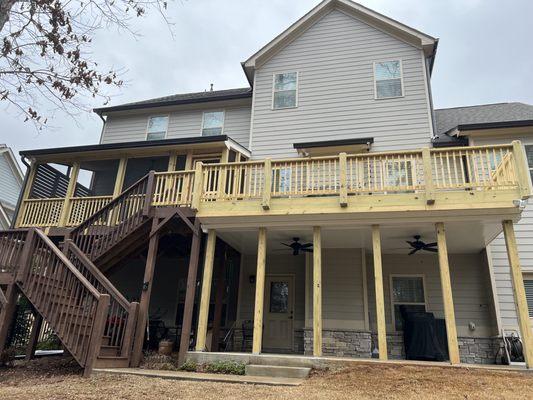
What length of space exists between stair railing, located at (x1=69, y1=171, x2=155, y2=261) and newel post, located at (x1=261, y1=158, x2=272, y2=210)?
9.13ft

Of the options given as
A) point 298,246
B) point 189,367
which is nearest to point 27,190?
point 189,367

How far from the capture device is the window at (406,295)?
9.57 meters

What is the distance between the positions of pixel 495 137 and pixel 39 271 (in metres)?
10.7

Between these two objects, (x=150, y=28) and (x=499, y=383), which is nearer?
(x=499, y=383)

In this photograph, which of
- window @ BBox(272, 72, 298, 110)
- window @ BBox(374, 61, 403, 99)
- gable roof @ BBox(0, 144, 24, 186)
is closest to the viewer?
window @ BBox(374, 61, 403, 99)

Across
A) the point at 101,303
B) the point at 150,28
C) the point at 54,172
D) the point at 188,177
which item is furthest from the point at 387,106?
the point at 54,172

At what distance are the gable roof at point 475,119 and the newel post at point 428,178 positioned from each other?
287cm

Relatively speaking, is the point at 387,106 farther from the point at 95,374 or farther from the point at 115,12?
the point at 95,374

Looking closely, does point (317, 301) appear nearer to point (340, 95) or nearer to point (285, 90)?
point (340, 95)

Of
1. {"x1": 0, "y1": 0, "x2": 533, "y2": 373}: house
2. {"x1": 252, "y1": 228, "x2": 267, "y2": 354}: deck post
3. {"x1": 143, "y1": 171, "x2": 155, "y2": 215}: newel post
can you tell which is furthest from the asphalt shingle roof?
{"x1": 143, "y1": 171, "x2": 155, "y2": 215}: newel post

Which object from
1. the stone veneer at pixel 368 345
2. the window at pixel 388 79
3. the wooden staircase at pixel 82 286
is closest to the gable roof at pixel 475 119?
the window at pixel 388 79

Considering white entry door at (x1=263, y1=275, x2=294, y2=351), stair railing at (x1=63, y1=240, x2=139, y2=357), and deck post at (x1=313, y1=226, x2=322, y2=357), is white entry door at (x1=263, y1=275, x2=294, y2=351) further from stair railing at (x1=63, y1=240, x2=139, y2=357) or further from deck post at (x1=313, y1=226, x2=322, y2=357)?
stair railing at (x1=63, y1=240, x2=139, y2=357)

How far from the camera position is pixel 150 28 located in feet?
21.0

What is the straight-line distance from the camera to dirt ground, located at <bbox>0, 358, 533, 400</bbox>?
5.01m
